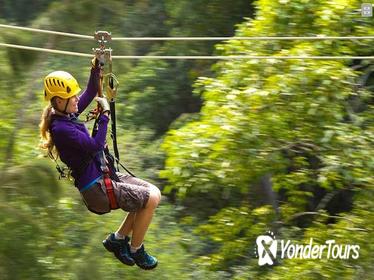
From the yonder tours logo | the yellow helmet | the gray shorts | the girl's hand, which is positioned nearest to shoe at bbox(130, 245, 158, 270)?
the gray shorts

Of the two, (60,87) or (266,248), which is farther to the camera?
(266,248)

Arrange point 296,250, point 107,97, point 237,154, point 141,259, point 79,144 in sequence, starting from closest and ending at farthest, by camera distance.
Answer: point 79,144 → point 107,97 → point 141,259 → point 237,154 → point 296,250

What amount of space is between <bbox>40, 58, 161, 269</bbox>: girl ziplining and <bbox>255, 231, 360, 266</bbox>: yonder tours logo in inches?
98.9

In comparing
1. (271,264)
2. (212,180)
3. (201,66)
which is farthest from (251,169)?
(201,66)

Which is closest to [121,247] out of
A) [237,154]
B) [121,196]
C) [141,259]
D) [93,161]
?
[141,259]

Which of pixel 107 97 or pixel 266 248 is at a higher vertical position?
pixel 107 97

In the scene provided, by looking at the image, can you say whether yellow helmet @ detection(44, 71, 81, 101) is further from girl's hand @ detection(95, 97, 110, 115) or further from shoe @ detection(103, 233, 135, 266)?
shoe @ detection(103, 233, 135, 266)

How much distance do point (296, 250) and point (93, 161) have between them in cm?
302

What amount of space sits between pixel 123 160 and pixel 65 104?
3.72 metres

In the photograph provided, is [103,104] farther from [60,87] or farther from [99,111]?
[60,87]

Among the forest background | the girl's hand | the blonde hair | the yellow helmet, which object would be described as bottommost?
the forest background

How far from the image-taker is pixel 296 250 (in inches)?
275

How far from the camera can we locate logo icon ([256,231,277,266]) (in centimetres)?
729

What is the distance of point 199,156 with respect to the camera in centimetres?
648
